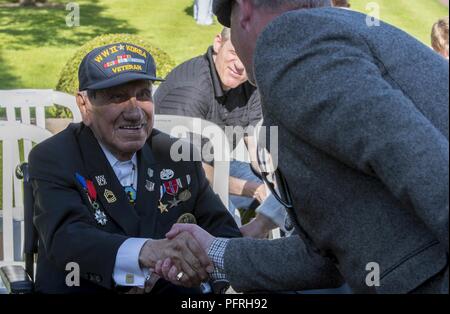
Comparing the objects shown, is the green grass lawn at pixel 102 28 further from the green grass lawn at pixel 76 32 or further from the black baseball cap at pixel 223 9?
the black baseball cap at pixel 223 9

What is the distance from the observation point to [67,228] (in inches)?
104

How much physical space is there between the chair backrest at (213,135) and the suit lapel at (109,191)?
880 millimetres

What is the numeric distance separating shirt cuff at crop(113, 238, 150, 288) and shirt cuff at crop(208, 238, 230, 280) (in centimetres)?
28

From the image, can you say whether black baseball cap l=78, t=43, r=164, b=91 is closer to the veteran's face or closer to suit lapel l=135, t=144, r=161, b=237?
the veteran's face

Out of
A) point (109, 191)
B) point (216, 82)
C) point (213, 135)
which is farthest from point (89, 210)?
point (216, 82)

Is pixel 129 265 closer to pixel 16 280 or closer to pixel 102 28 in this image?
pixel 16 280

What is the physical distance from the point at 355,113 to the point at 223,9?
26.3 inches

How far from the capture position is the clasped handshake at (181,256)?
2471mm

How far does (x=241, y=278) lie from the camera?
2180mm

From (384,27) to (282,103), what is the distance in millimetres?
286

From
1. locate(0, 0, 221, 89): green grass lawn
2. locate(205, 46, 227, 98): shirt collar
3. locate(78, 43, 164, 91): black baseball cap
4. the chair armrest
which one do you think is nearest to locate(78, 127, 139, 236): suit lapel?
locate(78, 43, 164, 91): black baseball cap

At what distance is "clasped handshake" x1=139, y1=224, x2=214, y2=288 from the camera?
2.47 m

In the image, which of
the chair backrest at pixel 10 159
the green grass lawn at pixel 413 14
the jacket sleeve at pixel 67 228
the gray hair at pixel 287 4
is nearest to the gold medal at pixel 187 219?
the jacket sleeve at pixel 67 228
